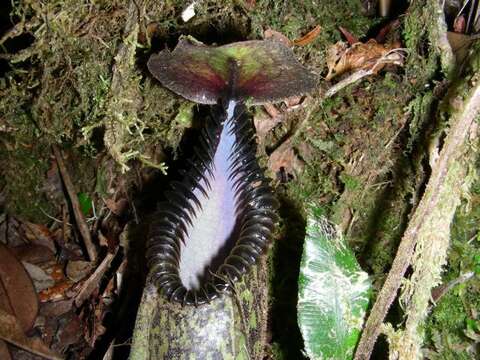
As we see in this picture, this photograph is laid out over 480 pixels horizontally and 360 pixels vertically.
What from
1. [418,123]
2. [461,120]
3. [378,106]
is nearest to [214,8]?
[378,106]

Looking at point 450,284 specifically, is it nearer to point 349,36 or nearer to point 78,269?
point 349,36

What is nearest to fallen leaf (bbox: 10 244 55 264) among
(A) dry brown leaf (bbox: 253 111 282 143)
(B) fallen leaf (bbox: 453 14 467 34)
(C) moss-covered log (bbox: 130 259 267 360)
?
Answer: (C) moss-covered log (bbox: 130 259 267 360)

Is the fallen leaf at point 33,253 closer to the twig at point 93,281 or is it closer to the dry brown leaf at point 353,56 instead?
the twig at point 93,281

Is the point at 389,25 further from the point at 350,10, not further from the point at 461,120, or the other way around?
the point at 461,120

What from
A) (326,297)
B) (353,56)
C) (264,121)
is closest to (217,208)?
(264,121)

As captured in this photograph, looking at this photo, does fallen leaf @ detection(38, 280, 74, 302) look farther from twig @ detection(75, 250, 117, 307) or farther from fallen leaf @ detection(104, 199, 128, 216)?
fallen leaf @ detection(104, 199, 128, 216)

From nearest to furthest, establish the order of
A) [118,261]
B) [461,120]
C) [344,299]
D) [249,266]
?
[461,120] → [344,299] → [249,266] → [118,261]

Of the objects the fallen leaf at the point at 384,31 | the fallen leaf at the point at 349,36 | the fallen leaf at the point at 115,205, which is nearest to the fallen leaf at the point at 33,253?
the fallen leaf at the point at 115,205
